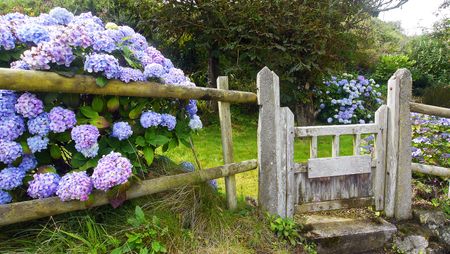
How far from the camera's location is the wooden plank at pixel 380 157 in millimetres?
3832

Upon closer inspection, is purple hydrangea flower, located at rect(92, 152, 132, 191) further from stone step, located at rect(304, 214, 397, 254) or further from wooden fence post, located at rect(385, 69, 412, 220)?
wooden fence post, located at rect(385, 69, 412, 220)

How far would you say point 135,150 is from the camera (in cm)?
273

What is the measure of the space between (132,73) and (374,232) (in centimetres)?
276

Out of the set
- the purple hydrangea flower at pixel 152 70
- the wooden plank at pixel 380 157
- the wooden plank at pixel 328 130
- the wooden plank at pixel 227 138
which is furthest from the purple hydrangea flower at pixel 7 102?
the wooden plank at pixel 380 157

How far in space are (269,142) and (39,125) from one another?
2.01 m

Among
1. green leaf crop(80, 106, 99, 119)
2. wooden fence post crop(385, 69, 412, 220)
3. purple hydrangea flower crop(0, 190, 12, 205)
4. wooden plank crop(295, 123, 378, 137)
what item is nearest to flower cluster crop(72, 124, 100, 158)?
green leaf crop(80, 106, 99, 119)

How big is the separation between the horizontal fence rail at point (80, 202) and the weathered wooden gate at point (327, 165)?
0.53m

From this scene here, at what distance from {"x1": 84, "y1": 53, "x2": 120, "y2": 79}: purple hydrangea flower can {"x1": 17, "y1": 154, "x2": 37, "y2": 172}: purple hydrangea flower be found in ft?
2.25

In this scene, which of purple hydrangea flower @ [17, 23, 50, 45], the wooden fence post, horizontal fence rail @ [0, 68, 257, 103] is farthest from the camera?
the wooden fence post

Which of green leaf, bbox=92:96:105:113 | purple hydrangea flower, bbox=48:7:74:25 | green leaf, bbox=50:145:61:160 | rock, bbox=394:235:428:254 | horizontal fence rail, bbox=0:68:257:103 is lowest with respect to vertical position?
rock, bbox=394:235:428:254

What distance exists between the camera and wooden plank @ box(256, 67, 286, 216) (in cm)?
349

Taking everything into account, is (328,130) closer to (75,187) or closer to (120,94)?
(120,94)

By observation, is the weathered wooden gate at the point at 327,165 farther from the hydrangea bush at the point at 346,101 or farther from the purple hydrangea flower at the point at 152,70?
the hydrangea bush at the point at 346,101

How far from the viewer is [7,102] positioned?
2.30 meters
